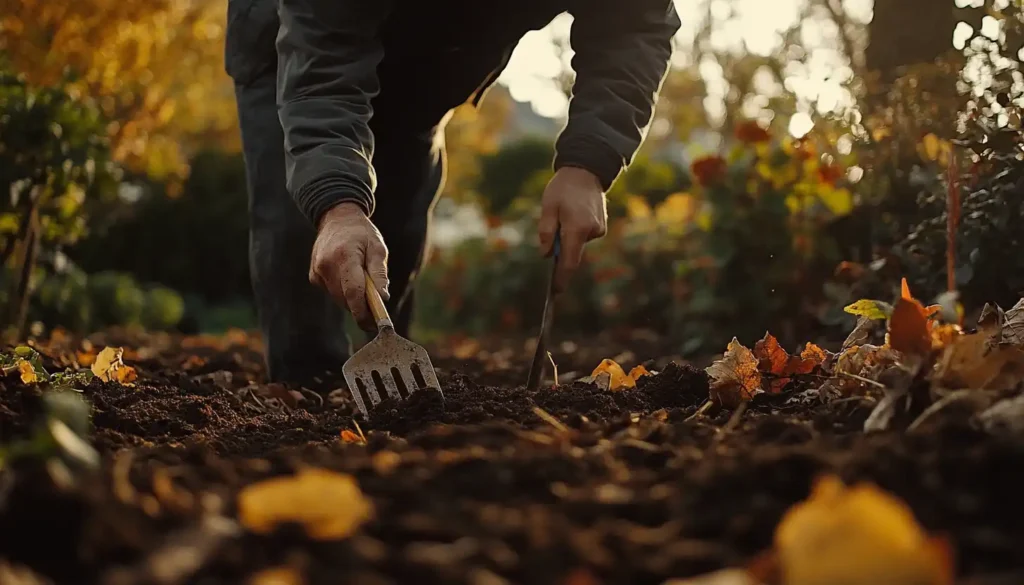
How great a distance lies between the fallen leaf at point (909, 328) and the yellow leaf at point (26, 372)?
5.27 feet

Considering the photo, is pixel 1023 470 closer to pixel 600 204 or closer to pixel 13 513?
pixel 13 513

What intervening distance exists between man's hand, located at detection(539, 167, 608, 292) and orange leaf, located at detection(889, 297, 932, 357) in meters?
1.02

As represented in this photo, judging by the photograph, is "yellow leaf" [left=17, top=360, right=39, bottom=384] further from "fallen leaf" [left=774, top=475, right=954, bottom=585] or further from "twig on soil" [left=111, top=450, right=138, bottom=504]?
"fallen leaf" [left=774, top=475, right=954, bottom=585]

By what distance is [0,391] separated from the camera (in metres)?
1.88

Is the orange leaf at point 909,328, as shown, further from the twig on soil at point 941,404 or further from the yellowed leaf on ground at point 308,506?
the yellowed leaf on ground at point 308,506

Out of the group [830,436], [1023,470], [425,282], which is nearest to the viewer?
[1023,470]

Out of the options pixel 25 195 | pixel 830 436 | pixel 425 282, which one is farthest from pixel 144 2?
pixel 830 436

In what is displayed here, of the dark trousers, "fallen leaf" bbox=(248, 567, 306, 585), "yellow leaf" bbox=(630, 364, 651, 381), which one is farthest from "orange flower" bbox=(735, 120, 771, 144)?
"fallen leaf" bbox=(248, 567, 306, 585)

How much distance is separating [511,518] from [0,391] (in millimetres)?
1291

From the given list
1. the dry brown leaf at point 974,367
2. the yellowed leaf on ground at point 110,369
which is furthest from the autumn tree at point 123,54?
the dry brown leaf at point 974,367

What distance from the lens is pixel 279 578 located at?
2.69ft

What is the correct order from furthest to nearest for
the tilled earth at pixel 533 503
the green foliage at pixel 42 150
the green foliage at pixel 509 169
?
the green foliage at pixel 509 169, the green foliage at pixel 42 150, the tilled earth at pixel 533 503

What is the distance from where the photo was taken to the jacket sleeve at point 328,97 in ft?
7.36

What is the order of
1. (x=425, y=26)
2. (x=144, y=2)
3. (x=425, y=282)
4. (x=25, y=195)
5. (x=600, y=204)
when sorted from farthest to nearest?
(x=425, y=282) < (x=144, y=2) < (x=25, y=195) < (x=425, y=26) < (x=600, y=204)
